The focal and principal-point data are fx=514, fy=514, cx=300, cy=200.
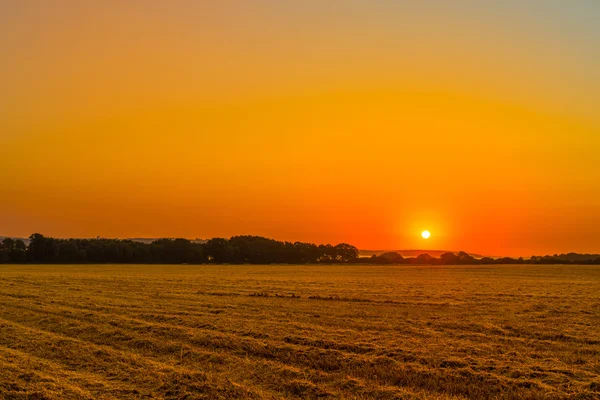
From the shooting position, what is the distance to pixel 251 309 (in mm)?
20625

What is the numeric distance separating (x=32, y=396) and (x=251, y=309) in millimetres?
11634

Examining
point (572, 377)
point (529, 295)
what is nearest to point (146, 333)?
point (572, 377)

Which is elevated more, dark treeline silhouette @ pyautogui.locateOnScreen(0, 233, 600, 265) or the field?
dark treeline silhouette @ pyautogui.locateOnScreen(0, 233, 600, 265)

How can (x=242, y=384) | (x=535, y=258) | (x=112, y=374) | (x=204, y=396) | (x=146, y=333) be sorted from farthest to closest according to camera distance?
(x=535, y=258) < (x=146, y=333) < (x=112, y=374) < (x=242, y=384) < (x=204, y=396)

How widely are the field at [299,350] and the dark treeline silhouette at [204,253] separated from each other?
259 feet

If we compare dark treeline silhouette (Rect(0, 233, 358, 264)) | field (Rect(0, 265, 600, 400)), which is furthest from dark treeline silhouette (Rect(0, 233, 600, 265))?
field (Rect(0, 265, 600, 400))

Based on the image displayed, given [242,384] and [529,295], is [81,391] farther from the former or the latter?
[529,295]

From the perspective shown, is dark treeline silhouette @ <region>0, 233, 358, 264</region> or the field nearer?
the field

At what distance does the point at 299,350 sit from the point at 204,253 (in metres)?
97.1

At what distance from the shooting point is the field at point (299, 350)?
9.65m

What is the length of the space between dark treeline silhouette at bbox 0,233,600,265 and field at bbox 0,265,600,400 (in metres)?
78.9

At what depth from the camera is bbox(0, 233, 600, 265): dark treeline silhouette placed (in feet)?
319

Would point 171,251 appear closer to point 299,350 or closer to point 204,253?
point 204,253

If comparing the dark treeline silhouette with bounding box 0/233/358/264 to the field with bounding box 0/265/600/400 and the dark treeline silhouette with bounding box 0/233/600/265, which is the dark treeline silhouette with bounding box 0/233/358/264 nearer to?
the dark treeline silhouette with bounding box 0/233/600/265
